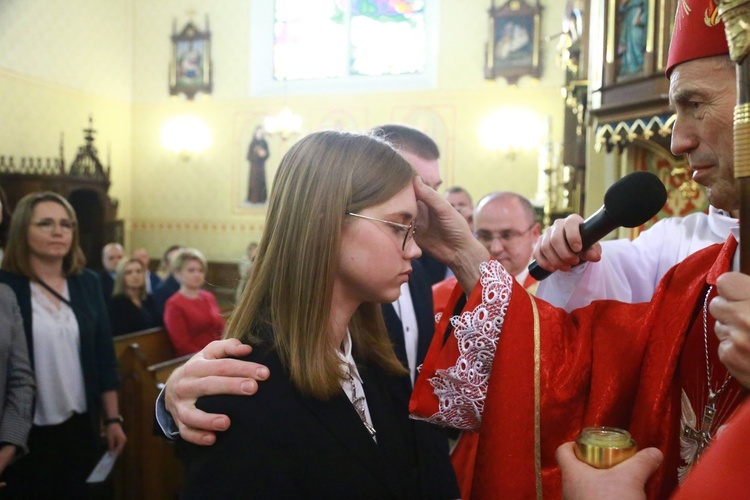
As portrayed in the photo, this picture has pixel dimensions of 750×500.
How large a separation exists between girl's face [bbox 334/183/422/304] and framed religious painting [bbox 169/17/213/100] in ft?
40.7

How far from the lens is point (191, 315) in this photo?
5281mm

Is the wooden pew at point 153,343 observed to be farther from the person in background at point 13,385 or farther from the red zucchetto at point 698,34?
the red zucchetto at point 698,34

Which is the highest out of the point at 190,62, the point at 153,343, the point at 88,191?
the point at 190,62

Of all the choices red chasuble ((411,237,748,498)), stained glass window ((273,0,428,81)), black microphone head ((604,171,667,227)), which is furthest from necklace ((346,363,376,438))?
stained glass window ((273,0,428,81))

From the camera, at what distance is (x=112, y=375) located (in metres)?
3.49

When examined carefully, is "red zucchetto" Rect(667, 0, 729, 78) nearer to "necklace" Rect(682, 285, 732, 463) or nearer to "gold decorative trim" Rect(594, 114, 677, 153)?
"necklace" Rect(682, 285, 732, 463)

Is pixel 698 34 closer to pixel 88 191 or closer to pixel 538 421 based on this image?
pixel 538 421

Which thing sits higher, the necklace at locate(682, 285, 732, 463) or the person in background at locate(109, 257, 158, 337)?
the necklace at locate(682, 285, 732, 463)

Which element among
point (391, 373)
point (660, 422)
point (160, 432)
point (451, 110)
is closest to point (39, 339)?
point (160, 432)

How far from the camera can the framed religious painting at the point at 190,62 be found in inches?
512

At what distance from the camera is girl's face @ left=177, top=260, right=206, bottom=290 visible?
216 inches

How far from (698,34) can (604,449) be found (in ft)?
2.76

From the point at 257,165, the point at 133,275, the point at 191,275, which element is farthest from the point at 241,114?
the point at 191,275

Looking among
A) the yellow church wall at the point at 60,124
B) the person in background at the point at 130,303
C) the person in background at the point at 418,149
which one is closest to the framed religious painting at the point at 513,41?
the yellow church wall at the point at 60,124
